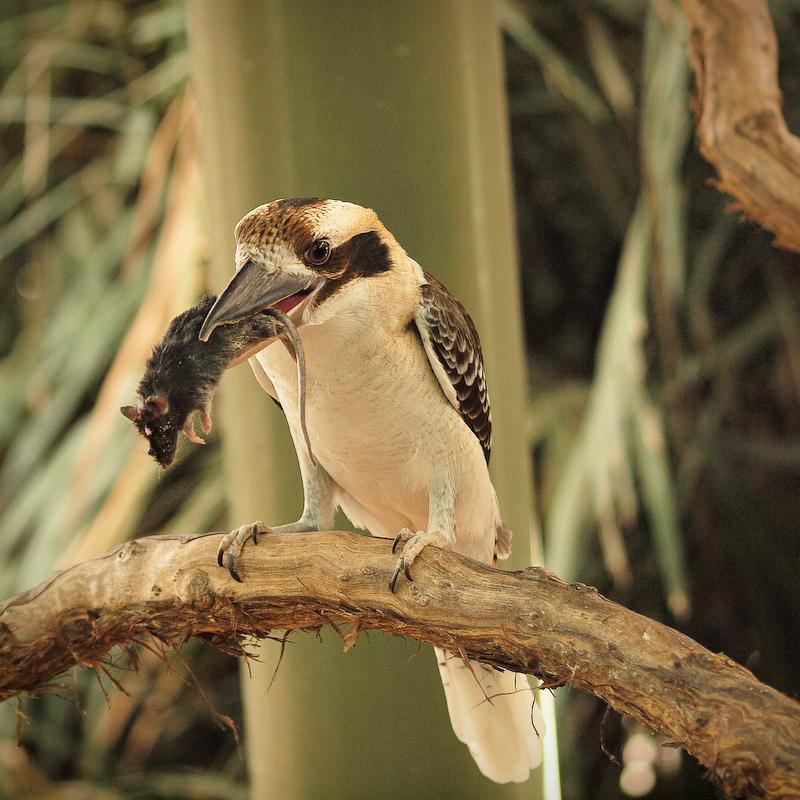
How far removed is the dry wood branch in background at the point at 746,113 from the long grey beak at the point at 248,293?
51 centimetres

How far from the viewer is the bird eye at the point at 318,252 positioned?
72cm

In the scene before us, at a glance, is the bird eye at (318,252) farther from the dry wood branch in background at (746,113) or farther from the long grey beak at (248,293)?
the dry wood branch in background at (746,113)

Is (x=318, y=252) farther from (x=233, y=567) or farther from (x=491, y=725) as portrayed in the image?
(x=491, y=725)

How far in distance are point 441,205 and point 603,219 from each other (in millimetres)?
1189

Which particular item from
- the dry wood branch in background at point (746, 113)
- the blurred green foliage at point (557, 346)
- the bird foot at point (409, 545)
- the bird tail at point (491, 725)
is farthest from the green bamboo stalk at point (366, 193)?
the blurred green foliage at point (557, 346)

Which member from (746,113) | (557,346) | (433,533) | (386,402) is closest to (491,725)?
(433,533)

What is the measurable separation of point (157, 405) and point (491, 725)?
0.42m

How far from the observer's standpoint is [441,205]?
2.78 feet

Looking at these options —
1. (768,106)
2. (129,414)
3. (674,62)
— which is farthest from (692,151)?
(129,414)

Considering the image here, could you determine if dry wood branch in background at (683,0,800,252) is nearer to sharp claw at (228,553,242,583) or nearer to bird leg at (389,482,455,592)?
Answer: bird leg at (389,482,455,592)

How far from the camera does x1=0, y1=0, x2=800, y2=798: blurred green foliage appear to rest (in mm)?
1520

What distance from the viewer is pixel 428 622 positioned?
0.75m

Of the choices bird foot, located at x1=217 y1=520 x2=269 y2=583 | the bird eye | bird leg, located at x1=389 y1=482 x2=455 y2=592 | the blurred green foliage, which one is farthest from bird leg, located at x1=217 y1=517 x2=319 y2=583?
the blurred green foliage

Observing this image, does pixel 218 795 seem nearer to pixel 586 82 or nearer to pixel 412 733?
pixel 412 733
